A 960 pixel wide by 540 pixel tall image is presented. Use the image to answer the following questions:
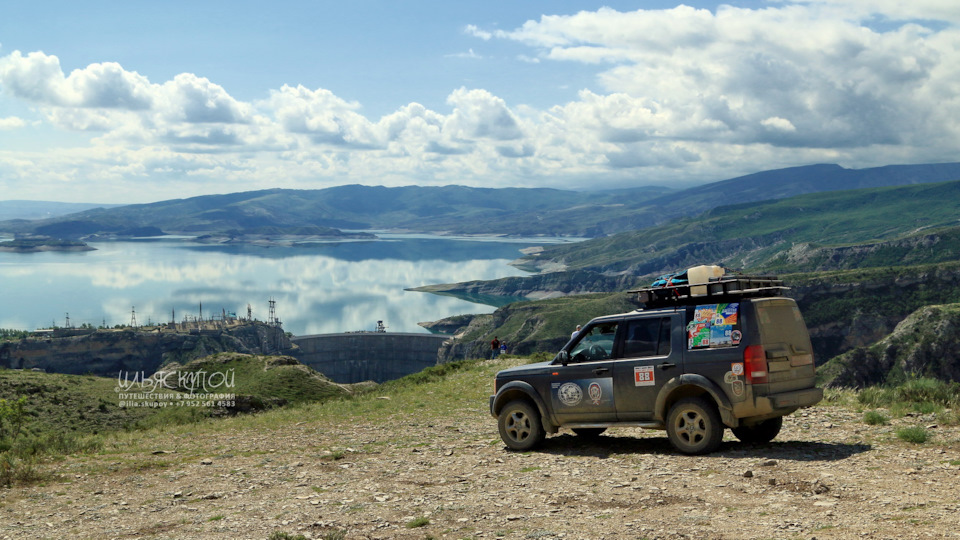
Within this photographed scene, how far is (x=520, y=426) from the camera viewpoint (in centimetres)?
1405

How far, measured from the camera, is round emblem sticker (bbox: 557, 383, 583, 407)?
1323cm

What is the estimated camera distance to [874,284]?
146 m

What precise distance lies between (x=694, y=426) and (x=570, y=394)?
2231 mm

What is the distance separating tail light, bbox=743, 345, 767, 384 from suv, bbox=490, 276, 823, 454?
0.05ft

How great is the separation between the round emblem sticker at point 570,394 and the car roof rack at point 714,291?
1.93 meters

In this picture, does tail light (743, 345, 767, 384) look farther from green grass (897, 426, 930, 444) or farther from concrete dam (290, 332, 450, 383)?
concrete dam (290, 332, 450, 383)

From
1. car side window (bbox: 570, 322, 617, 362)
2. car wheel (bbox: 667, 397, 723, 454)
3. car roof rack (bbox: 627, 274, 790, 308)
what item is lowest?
car wheel (bbox: 667, 397, 723, 454)

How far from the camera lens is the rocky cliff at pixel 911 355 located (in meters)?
93.6

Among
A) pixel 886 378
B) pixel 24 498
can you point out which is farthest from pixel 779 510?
pixel 886 378

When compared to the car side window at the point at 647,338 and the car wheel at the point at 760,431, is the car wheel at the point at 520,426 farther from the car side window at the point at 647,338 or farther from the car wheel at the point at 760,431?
the car wheel at the point at 760,431

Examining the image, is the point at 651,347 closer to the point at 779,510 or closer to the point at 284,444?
the point at 779,510

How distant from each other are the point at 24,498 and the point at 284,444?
19.4ft

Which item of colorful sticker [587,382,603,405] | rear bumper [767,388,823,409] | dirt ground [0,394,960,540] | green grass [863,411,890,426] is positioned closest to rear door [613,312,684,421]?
colorful sticker [587,382,603,405]

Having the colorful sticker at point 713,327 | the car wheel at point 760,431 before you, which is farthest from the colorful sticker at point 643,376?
the car wheel at point 760,431
